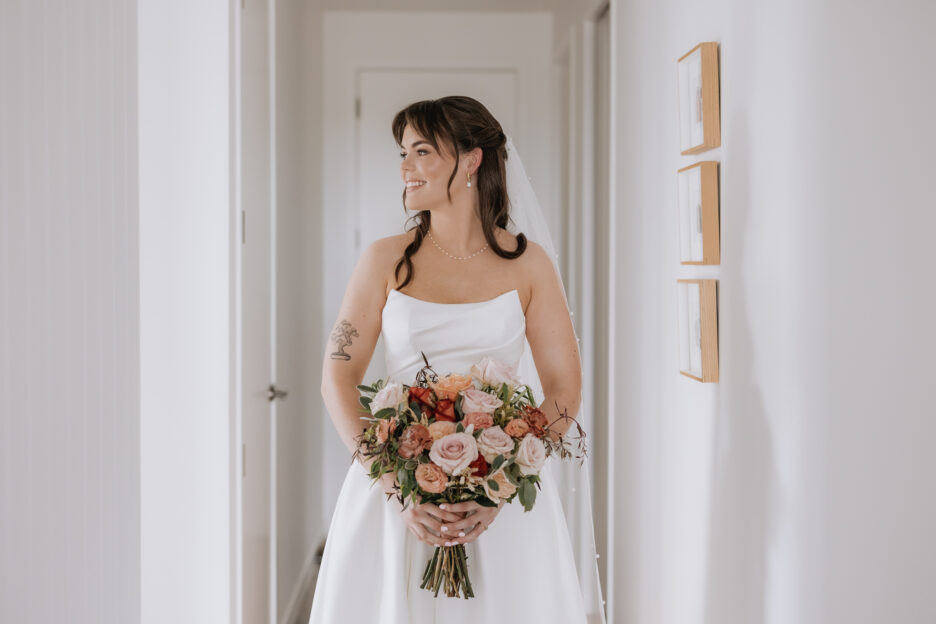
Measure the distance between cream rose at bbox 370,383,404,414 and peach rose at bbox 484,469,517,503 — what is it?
23 cm

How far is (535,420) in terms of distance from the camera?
4.93 ft

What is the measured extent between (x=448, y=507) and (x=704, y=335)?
0.71 m

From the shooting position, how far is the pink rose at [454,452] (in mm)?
1404

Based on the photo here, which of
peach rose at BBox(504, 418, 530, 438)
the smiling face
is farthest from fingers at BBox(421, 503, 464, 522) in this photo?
the smiling face

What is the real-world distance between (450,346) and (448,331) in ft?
0.12

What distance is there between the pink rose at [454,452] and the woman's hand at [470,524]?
0.14 metres

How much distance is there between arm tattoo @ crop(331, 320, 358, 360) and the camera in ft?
5.94
